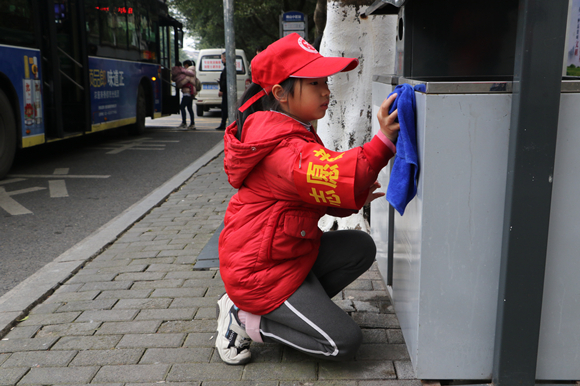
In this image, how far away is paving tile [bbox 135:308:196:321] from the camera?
3074 mm

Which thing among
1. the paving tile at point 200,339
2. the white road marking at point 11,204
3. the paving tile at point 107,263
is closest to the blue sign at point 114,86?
the white road marking at point 11,204

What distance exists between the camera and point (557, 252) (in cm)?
209

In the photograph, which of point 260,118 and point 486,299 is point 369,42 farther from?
point 486,299

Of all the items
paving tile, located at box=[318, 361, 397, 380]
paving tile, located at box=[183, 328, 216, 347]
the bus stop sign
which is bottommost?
paving tile, located at box=[183, 328, 216, 347]

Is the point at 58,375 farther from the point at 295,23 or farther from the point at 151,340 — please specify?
the point at 295,23

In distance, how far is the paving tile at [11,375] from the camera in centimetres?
247

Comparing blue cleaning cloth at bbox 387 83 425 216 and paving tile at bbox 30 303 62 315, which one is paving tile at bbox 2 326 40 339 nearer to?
paving tile at bbox 30 303 62 315

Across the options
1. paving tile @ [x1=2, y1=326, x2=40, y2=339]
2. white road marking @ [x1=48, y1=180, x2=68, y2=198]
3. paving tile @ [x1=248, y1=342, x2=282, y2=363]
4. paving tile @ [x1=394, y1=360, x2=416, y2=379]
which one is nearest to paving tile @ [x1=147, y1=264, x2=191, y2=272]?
paving tile @ [x1=2, y1=326, x2=40, y2=339]

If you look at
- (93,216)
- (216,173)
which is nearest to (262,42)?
(216,173)

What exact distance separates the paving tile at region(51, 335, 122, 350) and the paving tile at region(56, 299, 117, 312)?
1.22 ft

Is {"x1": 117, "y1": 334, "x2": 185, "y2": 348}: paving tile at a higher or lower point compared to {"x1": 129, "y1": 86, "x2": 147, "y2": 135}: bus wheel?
lower

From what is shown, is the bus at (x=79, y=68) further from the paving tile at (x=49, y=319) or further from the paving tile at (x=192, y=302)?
the paving tile at (x=192, y=302)

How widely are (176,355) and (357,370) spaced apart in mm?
837

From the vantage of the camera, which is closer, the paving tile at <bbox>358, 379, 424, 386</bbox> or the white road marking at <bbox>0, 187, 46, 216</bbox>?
the paving tile at <bbox>358, 379, 424, 386</bbox>
